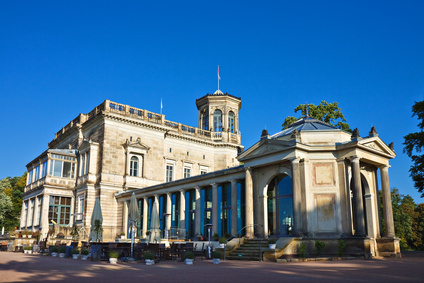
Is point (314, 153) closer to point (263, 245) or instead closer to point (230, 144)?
point (263, 245)

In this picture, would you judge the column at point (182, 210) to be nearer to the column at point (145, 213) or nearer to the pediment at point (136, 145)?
the column at point (145, 213)

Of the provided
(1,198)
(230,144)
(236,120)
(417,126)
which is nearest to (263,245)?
(417,126)

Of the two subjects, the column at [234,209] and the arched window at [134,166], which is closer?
the column at [234,209]

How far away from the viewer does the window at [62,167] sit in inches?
1508

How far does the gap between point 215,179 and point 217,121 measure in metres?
21.2

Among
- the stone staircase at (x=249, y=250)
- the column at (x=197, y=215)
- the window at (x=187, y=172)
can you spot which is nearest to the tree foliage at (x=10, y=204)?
the window at (x=187, y=172)

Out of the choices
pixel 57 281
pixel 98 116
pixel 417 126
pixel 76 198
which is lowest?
pixel 57 281

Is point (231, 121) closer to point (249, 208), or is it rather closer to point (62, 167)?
point (62, 167)

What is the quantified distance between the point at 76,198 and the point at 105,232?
5333 millimetres

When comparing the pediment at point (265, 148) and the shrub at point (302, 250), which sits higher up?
the pediment at point (265, 148)

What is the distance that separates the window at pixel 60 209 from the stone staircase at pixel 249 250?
76.3 ft

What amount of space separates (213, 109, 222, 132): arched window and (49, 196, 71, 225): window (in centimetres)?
1945

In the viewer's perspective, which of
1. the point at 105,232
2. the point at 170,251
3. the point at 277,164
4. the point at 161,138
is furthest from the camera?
the point at 161,138

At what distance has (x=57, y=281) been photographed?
10109 mm
